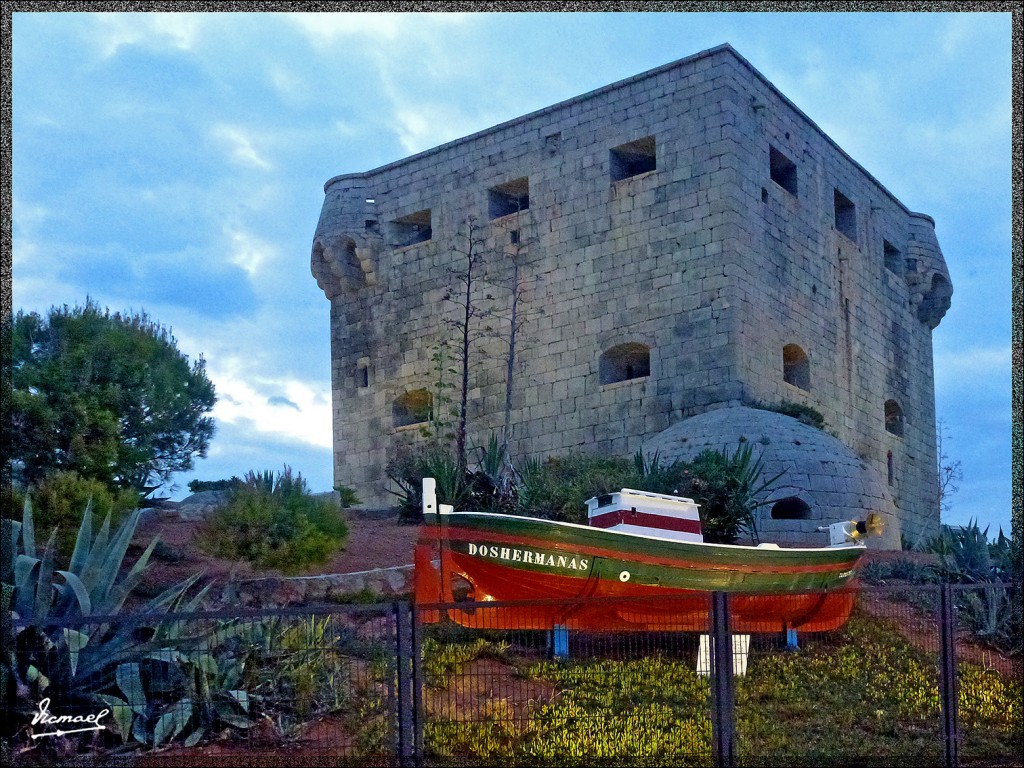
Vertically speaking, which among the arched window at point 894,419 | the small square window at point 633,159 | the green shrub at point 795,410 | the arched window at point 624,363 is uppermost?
the small square window at point 633,159

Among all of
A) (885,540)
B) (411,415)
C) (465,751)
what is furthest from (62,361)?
(885,540)

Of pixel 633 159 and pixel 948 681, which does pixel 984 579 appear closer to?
pixel 948 681

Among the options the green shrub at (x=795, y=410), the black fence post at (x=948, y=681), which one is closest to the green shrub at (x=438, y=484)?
the green shrub at (x=795, y=410)

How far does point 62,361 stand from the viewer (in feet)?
52.6

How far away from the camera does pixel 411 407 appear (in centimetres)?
2381

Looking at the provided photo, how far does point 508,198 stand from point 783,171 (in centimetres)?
489

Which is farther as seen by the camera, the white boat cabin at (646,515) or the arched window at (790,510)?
the arched window at (790,510)

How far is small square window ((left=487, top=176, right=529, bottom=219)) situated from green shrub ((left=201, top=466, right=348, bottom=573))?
11.4m

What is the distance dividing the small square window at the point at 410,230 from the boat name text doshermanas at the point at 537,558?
15.0 meters

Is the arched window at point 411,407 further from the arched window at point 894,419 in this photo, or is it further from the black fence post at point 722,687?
the black fence post at point 722,687

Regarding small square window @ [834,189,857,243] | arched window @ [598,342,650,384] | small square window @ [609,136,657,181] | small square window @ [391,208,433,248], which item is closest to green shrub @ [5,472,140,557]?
arched window @ [598,342,650,384]

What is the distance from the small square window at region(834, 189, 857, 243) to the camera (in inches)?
956

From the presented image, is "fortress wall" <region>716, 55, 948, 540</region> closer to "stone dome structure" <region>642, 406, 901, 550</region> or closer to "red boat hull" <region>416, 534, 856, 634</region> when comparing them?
"stone dome structure" <region>642, 406, 901, 550</region>

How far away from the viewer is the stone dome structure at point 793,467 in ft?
56.4
